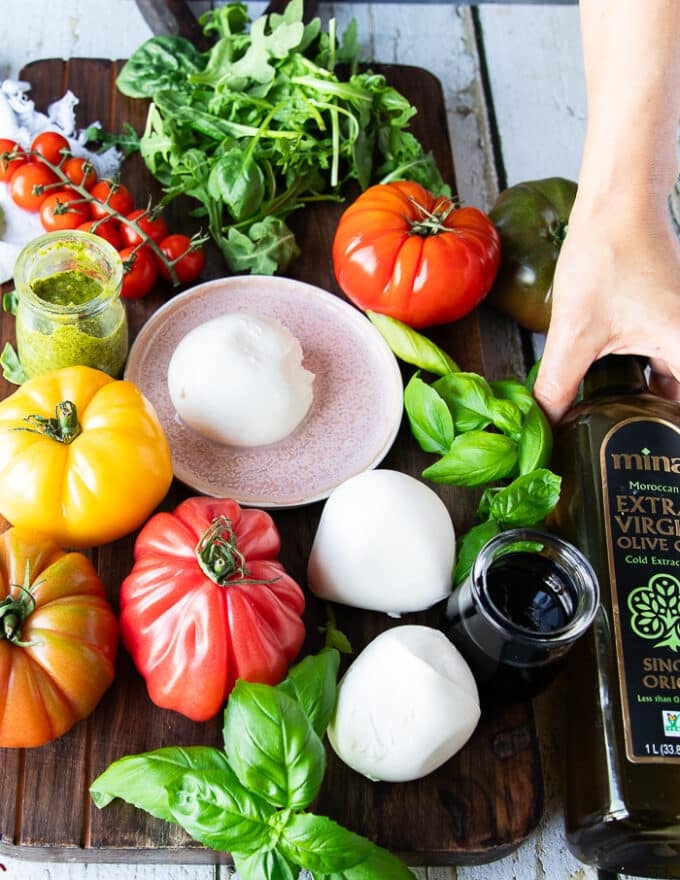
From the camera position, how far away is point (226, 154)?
1277 millimetres

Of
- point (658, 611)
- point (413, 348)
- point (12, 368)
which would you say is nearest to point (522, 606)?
point (658, 611)

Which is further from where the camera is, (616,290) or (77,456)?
(616,290)

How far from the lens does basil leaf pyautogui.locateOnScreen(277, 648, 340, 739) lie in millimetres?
866

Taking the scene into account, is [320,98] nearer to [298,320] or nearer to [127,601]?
[298,320]

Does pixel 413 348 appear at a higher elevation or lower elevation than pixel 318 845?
higher

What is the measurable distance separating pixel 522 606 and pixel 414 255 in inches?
18.8

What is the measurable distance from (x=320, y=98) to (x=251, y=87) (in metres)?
0.11

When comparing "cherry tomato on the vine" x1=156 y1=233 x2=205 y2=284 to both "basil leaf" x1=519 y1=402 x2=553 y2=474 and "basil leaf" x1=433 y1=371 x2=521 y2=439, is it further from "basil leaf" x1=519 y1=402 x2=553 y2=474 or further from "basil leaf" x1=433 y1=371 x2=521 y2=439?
"basil leaf" x1=519 y1=402 x2=553 y2=474

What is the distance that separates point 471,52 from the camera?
67.9 inches

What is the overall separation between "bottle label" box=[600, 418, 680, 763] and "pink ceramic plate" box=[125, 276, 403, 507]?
27 centimetres

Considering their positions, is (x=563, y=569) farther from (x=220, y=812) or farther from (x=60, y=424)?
(x=60, y=424)

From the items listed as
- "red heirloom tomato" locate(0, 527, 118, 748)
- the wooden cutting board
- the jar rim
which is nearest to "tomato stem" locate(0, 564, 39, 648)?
"red heirloom tomato" locate(0, 527, 118, 748)

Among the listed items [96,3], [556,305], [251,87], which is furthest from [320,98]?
[96,3]

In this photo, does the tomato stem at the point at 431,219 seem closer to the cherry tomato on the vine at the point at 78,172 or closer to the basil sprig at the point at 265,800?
the cherry tomato on the vine at the point at 78,172
